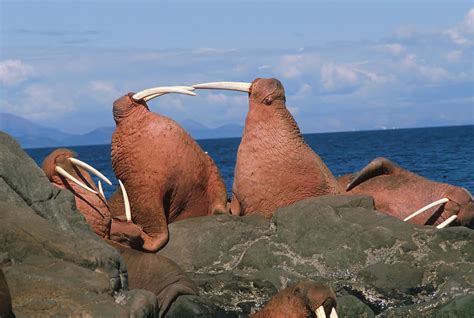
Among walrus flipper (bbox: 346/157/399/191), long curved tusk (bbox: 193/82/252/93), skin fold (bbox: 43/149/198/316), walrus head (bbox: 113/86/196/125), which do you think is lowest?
skin fold (bbox: 43/149/198/316)

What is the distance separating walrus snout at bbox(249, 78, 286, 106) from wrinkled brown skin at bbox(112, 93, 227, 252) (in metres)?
0.87

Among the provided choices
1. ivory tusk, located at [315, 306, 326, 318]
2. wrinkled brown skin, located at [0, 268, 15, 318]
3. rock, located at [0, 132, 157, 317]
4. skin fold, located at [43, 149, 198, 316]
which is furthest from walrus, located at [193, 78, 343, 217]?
wrinkled brown skin, located at [0, 268, 15, 318]

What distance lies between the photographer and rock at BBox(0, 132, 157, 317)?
690cm

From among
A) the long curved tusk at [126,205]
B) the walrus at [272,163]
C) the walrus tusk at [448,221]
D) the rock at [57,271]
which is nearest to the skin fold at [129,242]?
the long curved tusk at [126,205]

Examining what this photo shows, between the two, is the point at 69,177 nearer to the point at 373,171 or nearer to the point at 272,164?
the point at 272,164

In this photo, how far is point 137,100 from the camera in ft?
40.0

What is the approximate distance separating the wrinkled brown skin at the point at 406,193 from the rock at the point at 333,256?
4.33 feet

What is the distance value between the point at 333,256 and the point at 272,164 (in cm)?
186

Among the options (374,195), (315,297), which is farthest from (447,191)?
(315,297)

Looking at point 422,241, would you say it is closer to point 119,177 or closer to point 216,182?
point 216,182

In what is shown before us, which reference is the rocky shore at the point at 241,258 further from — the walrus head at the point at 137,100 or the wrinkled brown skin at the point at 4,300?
the walrus head at the point at 137,100

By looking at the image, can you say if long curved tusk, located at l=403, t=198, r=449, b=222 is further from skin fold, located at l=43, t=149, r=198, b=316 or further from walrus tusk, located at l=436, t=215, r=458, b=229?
skin fold, located at l=43, t=149, r=198, b=316

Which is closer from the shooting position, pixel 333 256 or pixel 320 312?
pixel 320 312

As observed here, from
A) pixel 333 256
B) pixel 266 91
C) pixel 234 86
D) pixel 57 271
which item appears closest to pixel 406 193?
pixel 266 91
